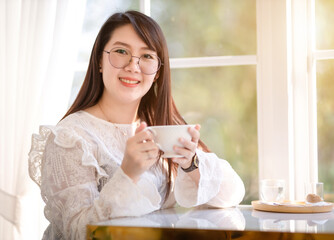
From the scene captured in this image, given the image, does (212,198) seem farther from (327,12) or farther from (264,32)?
(327,12)

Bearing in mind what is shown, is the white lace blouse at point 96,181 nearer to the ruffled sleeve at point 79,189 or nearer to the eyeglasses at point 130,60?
the ruffled sleeve at point 79,189

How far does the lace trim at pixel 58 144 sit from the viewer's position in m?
1.62

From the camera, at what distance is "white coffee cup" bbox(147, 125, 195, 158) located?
140 cm

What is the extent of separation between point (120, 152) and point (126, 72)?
11.2 inches

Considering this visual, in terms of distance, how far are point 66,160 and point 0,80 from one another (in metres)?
0.98

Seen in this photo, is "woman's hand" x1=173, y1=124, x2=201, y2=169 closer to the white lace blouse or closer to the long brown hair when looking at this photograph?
the white lace blouse

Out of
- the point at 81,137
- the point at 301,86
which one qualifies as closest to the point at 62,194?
the point at 81,137

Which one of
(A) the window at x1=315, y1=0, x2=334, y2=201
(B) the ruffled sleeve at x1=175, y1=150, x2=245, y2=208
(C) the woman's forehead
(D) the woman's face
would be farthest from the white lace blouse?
(A) the window at x1=315, y1=0, x2=334, y2=201

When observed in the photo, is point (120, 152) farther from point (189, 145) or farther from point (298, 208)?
point (298, 208)

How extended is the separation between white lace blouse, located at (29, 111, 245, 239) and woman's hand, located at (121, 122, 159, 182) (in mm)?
45

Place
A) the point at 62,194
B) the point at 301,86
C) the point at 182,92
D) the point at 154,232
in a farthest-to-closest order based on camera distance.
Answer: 1. the point at 182,92
2. the point at 301,86
3. the point at 62,194
4. the point at 154,232

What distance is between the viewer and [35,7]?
2.37 metres

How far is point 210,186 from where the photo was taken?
1.74m

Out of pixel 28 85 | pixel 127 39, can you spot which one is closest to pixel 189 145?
pixel 127 39
